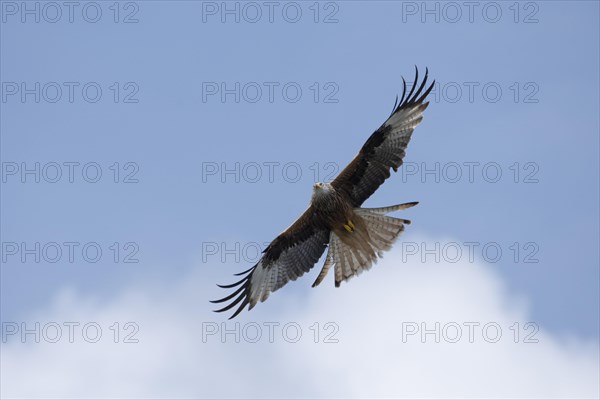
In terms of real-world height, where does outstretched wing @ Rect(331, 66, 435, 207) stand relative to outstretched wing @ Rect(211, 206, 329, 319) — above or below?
above

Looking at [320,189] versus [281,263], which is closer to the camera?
[320,189]

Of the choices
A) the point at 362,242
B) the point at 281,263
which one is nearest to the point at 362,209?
the point at 362,242

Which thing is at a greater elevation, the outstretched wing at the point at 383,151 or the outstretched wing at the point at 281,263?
the outstretched wing at the point at 383,151

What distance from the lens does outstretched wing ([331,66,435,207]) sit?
1617 cm

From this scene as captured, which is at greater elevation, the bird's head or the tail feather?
the bird's head

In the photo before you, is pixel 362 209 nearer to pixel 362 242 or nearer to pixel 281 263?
pixel 362 242

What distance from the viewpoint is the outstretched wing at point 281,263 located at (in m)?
17.0

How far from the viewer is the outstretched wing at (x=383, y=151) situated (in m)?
16.2

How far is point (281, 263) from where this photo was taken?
56.4ft

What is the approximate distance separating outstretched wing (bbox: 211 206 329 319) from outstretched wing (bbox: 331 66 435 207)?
1.05m

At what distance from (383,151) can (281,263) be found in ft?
8.09

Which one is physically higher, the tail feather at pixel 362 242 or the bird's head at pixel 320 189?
the bird's head at pixel 320 189

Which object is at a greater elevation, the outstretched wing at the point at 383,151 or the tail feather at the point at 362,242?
the outstretched wing at the point at 383,151

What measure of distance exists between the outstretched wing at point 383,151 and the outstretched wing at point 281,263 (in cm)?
105
